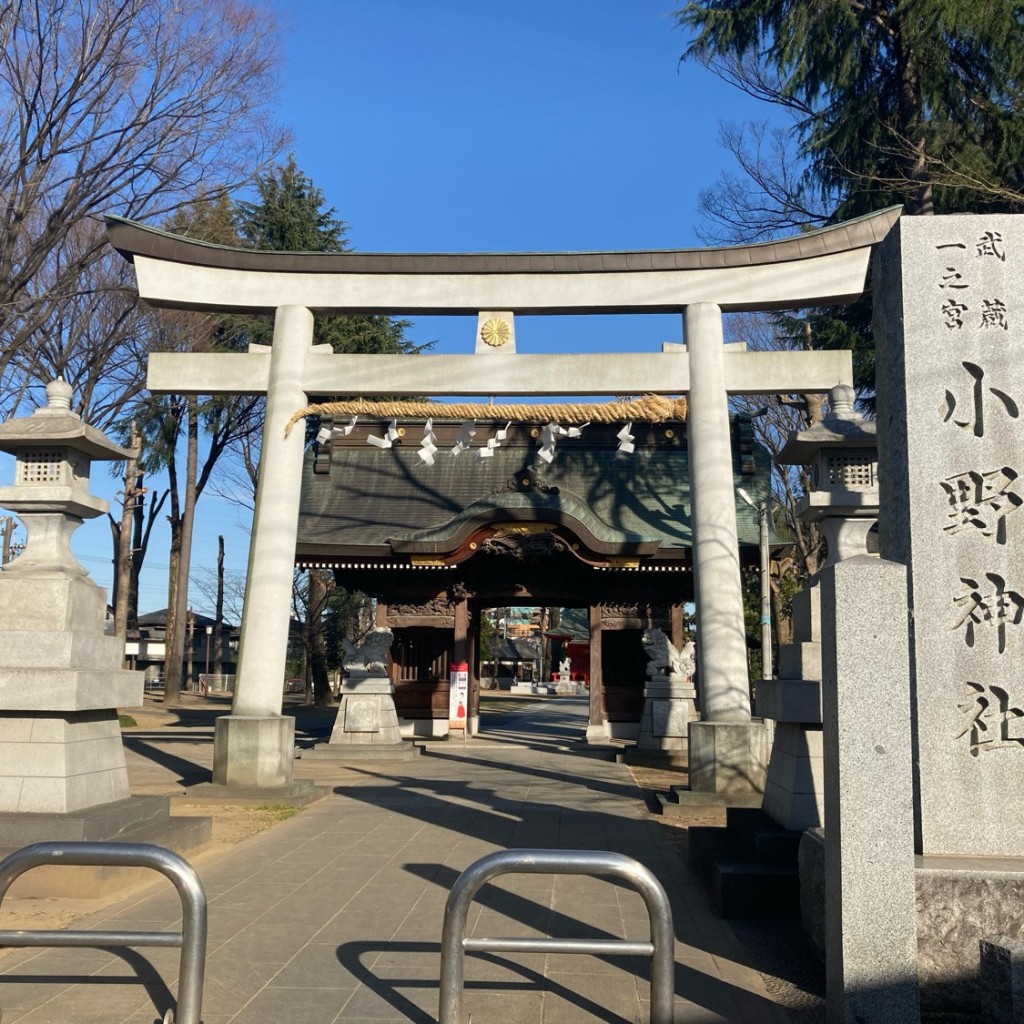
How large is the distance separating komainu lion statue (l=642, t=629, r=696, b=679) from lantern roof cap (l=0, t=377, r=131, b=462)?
1148 cm

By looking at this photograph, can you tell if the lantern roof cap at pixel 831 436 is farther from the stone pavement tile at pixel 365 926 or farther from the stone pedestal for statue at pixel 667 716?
the stone pedestal for statue at pixel 667 716

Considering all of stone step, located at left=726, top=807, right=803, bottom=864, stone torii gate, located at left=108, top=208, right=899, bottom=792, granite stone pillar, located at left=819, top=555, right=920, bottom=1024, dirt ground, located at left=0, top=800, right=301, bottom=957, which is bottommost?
dirt ground, located at left=0, top=800, right=301, bottom=957

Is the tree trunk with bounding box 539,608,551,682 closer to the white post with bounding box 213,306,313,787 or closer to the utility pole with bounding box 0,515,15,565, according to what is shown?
the utility pole with bounding box 0,515,15,565

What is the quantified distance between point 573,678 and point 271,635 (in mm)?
55008

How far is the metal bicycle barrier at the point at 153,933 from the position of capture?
3.88 meters

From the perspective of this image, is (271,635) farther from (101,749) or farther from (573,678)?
(573,678)

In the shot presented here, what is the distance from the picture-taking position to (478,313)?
12.7 meters

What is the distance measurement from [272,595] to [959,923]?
9.24 meters

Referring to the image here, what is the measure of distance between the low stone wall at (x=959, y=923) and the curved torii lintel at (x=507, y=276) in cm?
925

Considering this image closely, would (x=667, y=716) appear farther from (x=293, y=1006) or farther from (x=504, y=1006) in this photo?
(x=293, y=1006)

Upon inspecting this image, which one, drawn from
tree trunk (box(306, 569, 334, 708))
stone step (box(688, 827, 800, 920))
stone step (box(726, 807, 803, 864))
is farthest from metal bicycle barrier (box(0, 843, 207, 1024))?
tree trunk (box(306, 569, 334, 708))

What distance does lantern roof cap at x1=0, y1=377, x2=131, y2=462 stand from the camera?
26.0ft

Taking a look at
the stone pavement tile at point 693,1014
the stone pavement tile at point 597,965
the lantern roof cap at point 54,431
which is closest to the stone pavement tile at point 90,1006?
the stone pavement tile at point 597,965

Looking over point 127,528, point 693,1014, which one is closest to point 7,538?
point 127,528
